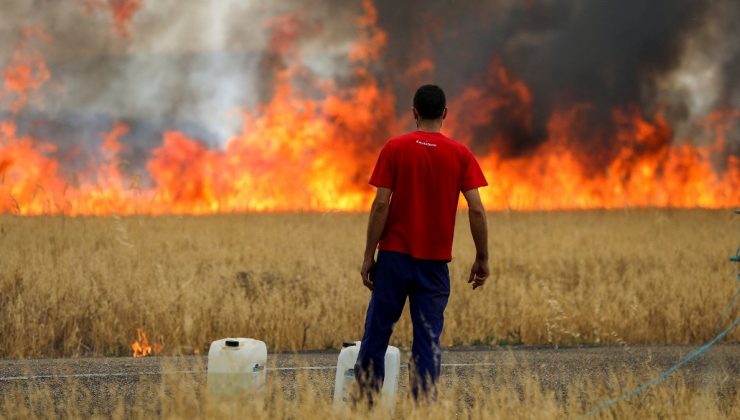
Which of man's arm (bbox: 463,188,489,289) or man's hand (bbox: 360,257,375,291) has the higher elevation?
man's arm (bbox: 463,188,489,289)

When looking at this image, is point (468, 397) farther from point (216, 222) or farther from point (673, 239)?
point (216, 222)

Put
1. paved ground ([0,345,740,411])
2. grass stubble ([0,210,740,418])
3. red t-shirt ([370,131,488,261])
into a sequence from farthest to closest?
1. paved ground ([0,345,740,411])
2. grass stubble ([0,210,740,418])
3. red t-shirt ([370,131,488,261])

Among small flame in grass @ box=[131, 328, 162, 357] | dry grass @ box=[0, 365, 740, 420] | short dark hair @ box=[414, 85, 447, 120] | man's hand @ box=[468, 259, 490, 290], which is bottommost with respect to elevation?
dry grass @ box=[0, 365, 740, 420]

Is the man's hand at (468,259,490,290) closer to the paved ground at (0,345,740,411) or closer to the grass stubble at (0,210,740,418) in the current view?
the grass stubble at (0,210,740,418)

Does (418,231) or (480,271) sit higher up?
(418,231)

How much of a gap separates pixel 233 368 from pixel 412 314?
4.44 feet

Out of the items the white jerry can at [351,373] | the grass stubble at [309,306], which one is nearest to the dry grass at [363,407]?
the grass stubble at [309,306]

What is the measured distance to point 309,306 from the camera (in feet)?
42.7

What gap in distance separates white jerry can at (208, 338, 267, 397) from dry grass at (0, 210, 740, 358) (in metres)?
2.45

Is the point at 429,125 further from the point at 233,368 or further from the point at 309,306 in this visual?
the point at 309,306

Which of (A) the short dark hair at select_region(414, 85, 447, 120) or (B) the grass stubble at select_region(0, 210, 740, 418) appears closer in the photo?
(A) the short dark hair at select_region(414, 85, 447, 120)

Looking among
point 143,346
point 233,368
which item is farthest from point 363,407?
point 143,346

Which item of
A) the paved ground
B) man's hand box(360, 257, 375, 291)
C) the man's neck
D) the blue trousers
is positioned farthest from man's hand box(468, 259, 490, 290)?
the paved ground

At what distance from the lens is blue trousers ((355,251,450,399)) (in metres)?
6.43
